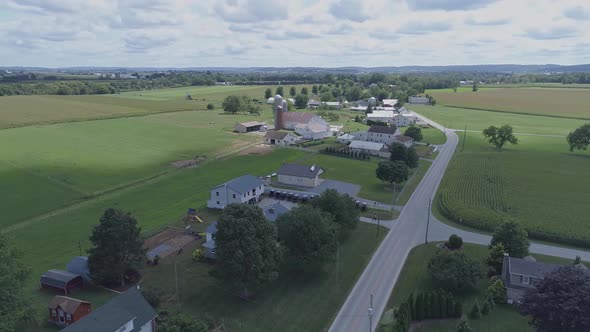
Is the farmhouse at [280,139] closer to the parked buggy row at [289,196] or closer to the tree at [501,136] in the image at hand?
the parked buggy row at [289,196]

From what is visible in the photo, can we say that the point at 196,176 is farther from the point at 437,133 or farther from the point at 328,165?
the point at 437,133

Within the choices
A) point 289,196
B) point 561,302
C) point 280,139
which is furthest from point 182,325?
point 280,139

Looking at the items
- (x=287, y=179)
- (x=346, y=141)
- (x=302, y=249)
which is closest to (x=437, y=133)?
(x=346, y=141)

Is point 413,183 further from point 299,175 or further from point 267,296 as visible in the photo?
point 267,296

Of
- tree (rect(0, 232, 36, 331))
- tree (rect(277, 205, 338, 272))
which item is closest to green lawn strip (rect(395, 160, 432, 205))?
tree (rect(277, 205, 338, 272))

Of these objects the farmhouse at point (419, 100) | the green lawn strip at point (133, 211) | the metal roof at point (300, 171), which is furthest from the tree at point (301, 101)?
the metal roof at point (300, 171)
